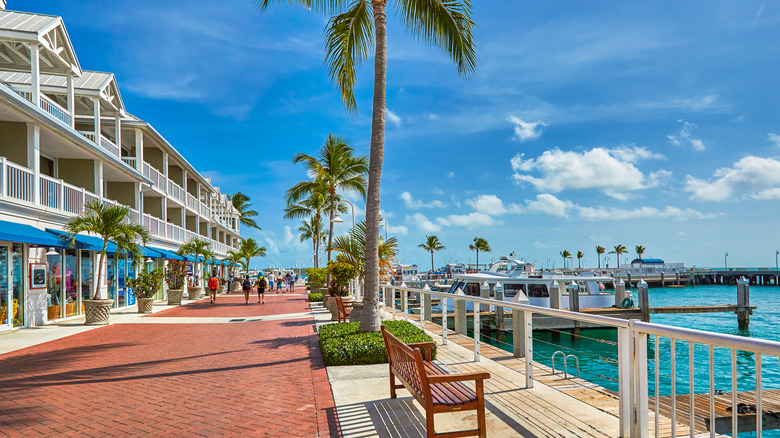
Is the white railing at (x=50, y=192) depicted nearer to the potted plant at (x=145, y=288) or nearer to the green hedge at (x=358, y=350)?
the potted plant at (x=145, y=288)

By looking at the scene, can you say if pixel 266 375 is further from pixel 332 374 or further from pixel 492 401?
pixel 492 401

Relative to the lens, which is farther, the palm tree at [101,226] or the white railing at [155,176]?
the white railing at [155,176]

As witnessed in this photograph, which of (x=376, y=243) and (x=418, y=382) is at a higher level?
(x=376, y=243)

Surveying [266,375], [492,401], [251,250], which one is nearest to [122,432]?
[266,375]

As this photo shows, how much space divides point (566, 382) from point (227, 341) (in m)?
8.27

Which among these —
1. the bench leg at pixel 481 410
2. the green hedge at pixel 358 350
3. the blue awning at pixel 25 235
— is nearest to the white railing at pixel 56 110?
the blue awning at pixel 25 235

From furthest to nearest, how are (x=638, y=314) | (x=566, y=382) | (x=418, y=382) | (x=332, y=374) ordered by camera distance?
1. (x=638, y=314)
2. (x=332, y=374)
3. (x=566, y=382)
4. (x=418, y=382)

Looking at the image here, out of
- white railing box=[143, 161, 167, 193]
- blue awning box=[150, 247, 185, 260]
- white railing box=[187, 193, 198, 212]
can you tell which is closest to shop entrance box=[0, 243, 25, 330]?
blue awning box=[150, 247, 185, 260]

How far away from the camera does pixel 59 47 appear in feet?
57.8

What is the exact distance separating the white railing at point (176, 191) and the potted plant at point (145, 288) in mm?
10972

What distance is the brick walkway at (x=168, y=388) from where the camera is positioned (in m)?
5.66

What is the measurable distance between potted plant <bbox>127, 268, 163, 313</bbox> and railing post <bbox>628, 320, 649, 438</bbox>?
20.5m

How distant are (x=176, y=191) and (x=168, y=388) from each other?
1109 inches

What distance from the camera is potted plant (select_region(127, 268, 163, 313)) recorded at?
68.8 ft
